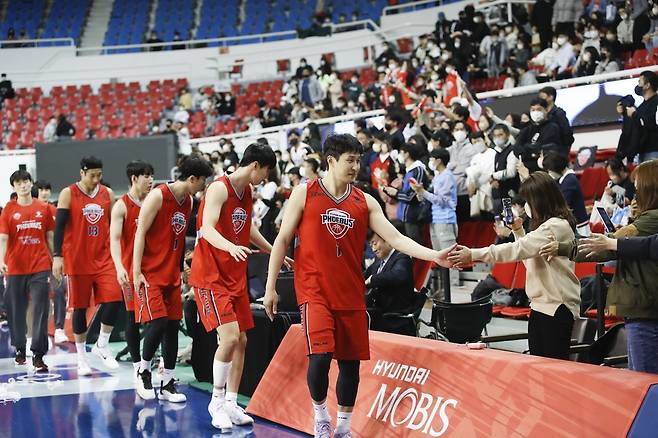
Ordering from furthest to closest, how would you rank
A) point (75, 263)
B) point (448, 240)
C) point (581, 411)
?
point (448, 240), point (75, 263), point (581, 411)

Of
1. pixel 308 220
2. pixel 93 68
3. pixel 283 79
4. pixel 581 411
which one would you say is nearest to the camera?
pixel 581 411

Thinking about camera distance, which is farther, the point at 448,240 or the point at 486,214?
the point at 486,214

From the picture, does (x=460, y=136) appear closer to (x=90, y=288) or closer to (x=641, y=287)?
(x=90, y=288)

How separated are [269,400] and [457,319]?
1.53m

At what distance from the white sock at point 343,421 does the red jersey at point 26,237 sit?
15.6 ft

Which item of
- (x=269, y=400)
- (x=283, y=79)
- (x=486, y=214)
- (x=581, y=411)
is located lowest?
(x=269, y=400)

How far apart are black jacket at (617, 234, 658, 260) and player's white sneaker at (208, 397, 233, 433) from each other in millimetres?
3137

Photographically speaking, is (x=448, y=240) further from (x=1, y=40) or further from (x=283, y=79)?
(x=1, y=40)

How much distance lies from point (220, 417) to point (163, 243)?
1675mm

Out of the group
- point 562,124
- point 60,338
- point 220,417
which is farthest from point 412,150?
point 60,338

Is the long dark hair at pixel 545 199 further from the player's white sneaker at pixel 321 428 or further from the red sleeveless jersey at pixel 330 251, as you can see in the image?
the player's white sneaker at pixel 321 428

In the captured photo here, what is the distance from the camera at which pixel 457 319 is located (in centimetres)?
662

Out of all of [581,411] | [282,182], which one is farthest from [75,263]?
[282,182]

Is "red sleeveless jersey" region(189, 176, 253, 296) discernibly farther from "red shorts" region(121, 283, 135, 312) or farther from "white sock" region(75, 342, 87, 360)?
"white sock" region(75, 342, 87, 360)
